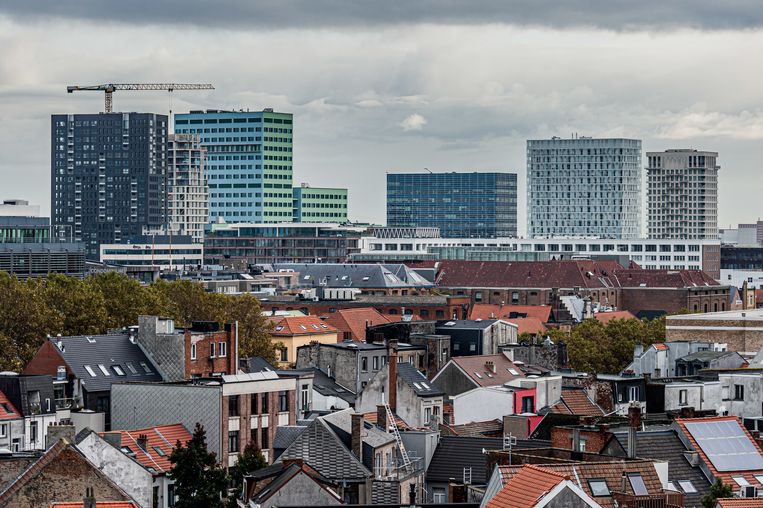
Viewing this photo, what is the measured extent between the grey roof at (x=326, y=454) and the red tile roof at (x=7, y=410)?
879 inches

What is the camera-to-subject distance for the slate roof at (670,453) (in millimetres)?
71062

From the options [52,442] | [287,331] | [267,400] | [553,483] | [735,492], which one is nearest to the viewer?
[553,483]

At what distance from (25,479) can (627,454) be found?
23.3m

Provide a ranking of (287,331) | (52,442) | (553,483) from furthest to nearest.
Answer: (287,331)
(52,442)
(553,483)

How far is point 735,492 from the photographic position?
230ft

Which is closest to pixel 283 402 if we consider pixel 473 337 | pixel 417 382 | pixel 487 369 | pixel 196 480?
pixel 417 382

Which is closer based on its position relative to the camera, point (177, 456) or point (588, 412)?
point (177, 456)

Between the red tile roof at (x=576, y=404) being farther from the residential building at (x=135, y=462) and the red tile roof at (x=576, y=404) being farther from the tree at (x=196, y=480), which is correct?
the tree at (x=196, y=480)

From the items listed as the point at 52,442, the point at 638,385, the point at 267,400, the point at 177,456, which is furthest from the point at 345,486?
the point at 638,385

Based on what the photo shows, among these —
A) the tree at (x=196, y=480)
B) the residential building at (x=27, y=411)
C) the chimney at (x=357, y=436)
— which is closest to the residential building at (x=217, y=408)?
the residential building at (x=27, y=411)

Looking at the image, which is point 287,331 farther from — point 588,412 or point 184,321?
point 588,412

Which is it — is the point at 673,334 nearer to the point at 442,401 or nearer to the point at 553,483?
the point at 442,401

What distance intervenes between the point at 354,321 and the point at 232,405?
296ft

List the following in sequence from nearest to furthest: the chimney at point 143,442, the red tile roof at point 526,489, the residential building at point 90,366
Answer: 1. the red tile roof at point 526,489
2. the chimney at point 143,442
3. the residential building at point 90,366
